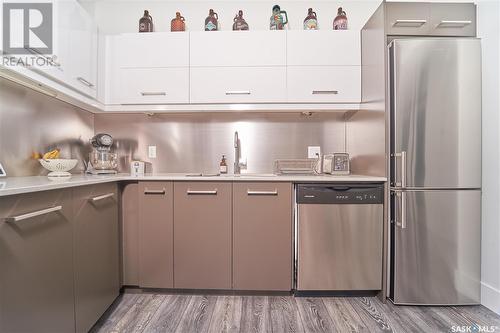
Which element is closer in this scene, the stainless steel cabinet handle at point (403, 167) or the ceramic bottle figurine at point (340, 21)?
the stainless steel cabinet handle at point (403, 167)

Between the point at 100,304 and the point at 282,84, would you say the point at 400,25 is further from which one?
the point at 100,304

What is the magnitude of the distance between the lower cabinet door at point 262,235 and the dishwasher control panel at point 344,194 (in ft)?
0.51

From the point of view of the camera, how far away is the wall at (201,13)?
2.37 metres

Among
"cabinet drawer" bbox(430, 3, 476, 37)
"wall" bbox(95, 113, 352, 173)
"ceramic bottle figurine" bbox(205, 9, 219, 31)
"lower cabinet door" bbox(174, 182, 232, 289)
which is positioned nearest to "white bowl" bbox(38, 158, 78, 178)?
"lower cabinet door" bbox(174, 182, 232, 289)

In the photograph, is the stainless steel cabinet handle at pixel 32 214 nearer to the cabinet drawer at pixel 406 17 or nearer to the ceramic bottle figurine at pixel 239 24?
the ceramic bottle figurine at pixel 239 24

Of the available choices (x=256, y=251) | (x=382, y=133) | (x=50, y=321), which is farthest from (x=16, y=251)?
(x=382, y=133)

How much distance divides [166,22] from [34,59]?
4.39 feet

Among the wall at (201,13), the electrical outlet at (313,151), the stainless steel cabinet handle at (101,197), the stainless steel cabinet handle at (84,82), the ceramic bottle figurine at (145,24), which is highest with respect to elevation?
the wall at (201,13)

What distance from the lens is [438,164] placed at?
5.40 feet

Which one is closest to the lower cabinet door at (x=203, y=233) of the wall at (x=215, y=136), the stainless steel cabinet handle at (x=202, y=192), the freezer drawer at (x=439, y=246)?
the stainless steel cabinet handle at (x=202, y=192)

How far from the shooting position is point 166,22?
2383mm

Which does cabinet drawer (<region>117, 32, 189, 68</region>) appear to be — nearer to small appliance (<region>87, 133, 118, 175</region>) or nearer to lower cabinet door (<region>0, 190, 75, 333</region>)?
small appliance (<region>87, 133, 118, 175</region>)

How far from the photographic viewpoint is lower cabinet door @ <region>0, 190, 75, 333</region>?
0.87 m

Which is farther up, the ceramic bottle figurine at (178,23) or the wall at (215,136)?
the ceramic bottle figurine at (178,23)
